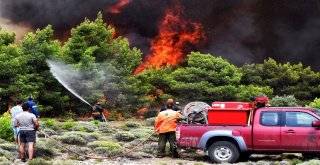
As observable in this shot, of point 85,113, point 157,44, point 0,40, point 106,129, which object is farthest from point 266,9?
point 106,129

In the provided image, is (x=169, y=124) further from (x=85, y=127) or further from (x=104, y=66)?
(x=104, y=66)

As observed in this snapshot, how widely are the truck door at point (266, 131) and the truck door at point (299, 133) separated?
0.21 m

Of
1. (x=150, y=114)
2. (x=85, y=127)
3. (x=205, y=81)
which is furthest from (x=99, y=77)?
(x=85, y=127)

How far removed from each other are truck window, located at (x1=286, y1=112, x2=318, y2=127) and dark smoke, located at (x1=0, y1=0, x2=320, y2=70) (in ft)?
161

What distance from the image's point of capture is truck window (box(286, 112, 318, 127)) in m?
16.3

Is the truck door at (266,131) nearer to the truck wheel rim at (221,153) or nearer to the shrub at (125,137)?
the truck wheel rim at (221,153)

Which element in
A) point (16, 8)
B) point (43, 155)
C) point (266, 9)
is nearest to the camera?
point (43, 155)

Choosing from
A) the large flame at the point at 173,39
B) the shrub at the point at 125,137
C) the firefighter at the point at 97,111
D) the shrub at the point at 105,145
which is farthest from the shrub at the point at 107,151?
the large flame at the point at 173,39

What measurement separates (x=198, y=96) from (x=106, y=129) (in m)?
19.0

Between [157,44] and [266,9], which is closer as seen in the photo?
[157,44]

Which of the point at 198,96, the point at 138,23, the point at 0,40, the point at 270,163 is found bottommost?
the point at 270,163

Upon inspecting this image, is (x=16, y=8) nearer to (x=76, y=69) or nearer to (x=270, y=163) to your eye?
(x=76, y=69)

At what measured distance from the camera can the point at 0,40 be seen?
43.0m

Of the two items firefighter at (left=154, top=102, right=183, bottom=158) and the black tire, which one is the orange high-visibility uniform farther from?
the black tire
